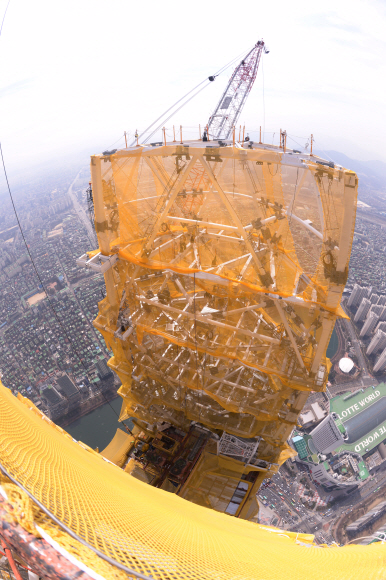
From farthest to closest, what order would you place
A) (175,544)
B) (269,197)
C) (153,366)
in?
(153,366) → (269,197) → (175,544)

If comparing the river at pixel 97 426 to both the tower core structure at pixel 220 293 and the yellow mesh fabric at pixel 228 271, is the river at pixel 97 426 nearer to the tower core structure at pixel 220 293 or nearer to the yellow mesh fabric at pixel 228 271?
the tower core structure at pixel 220 293

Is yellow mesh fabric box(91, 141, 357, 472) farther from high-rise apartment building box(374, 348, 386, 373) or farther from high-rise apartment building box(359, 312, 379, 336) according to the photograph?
high-rise apartment building box(359, 312, 379, 336)

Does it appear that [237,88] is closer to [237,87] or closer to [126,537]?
[237,87]

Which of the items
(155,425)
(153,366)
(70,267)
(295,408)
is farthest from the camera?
(70,267)

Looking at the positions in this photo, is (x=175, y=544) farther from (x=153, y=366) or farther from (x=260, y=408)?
(x=153, y=366)

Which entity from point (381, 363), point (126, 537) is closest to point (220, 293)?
point (126, 537)

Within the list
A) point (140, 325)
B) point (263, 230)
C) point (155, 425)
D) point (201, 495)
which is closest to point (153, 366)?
point (140, 325)

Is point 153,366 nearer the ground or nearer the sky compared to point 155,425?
nearer the sky

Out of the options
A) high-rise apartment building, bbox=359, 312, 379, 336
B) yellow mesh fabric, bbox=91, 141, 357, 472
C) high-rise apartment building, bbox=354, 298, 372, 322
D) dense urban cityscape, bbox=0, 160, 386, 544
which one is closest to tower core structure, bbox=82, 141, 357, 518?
yellow mesh fabric, bbox=91, 141, 357, 472
